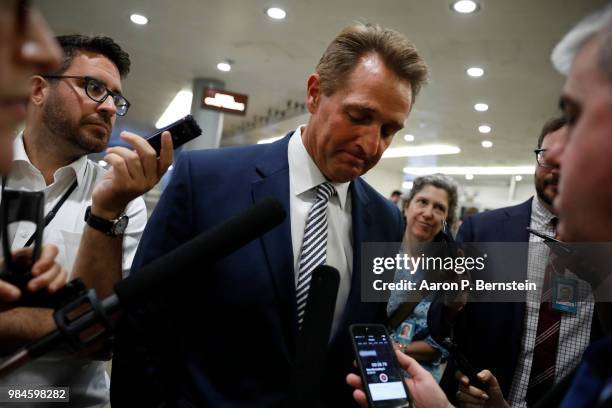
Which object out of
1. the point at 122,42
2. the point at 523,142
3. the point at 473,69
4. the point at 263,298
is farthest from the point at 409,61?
the point at 523,142

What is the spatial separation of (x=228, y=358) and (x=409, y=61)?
0.96 metres

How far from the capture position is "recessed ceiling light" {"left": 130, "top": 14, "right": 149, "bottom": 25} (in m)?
4.98

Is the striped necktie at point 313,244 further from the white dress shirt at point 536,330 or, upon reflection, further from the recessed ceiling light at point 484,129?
the recessed ceiling light at point 484,129

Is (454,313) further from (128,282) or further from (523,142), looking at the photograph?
(523,142)

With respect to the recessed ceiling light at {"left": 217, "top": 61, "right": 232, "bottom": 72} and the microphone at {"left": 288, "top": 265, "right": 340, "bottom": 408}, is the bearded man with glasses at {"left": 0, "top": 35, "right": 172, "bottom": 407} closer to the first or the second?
the microphone at {"left": 288, "top": 265, "right": 340, "bottom": 408}

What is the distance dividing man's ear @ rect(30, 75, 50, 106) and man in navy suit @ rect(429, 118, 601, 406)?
160cm

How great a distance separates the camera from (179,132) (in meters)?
0.96

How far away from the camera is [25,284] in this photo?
Answer: 65 cm

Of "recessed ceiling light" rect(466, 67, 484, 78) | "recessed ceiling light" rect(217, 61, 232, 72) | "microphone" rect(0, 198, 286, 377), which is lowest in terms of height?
"microphone" rect(0, 198, 286, 377)

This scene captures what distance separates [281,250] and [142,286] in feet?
1.87

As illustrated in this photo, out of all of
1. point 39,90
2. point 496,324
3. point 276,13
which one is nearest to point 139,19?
point 276,13

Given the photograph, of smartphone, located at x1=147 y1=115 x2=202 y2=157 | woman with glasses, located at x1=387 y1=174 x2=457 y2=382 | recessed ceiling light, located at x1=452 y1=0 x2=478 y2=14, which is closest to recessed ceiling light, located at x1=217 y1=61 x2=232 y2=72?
recessed ceiling light, located at x1=452 y1=0 x2=478 y2=14

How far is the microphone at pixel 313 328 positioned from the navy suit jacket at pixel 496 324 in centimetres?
65

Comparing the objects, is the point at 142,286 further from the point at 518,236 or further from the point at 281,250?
the point at 518,236
